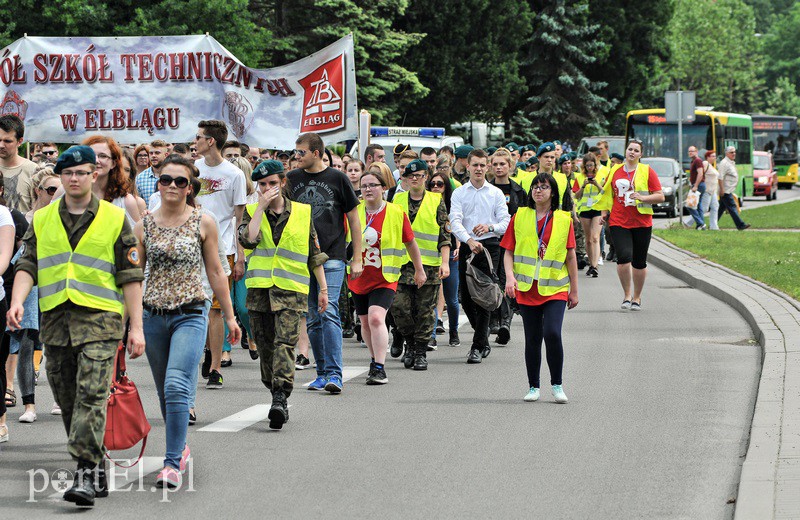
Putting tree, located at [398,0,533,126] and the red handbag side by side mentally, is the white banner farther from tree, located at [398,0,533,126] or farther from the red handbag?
tree, located at [398,0,533,126]

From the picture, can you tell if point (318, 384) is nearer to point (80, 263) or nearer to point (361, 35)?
point (80, 263)

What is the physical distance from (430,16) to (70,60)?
34.6 meters

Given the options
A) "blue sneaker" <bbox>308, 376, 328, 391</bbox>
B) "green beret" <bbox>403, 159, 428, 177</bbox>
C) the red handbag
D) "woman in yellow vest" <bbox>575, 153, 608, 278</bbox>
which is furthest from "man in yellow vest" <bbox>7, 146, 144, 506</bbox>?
"woman in yellow vest" <bbox>575, 153, 608, 278</bbox>

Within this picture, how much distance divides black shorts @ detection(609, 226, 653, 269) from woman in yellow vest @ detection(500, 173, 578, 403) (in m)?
6.27

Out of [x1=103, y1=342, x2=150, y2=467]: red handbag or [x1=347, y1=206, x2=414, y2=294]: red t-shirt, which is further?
[x1=347, y1=206, x2=414, y2=294]: red t-shirt

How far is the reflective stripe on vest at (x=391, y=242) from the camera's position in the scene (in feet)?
36.2

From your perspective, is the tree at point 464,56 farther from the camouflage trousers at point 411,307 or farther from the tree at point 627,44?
the camouflage trousers at point 411,307

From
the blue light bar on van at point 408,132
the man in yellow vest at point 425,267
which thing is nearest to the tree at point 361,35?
the blue light bar on van at point 408,132

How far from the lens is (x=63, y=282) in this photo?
6746 mm

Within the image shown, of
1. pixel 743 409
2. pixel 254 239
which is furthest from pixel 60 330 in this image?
pixel 743 409

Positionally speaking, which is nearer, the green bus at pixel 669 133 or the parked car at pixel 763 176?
the green bus at pixel 669 133

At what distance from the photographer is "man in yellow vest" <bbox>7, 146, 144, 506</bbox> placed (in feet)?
21.9

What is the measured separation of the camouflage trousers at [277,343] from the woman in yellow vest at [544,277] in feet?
5.83

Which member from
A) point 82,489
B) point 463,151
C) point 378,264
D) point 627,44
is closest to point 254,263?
point 378,264
